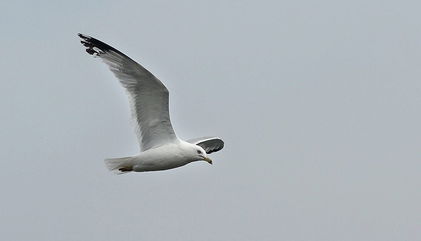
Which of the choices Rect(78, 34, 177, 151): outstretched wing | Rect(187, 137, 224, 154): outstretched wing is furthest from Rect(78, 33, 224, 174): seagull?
Rect(187, 137, 224, 154): outstretched wing

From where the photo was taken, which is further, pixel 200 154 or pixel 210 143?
pixel 210 143

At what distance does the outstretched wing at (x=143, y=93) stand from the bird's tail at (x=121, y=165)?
55 centimetres

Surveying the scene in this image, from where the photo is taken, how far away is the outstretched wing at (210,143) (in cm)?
4378

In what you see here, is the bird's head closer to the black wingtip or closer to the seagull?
the seagull

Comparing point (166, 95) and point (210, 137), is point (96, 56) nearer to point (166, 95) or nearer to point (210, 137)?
point (166, 95)

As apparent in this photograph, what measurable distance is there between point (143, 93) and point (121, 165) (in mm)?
1347

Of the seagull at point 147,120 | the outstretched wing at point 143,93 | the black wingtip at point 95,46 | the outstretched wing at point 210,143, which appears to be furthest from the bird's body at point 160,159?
the outstretched wing at point 210,143

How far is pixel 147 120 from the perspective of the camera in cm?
4112

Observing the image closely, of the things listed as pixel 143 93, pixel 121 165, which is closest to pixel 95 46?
pixel 143 93

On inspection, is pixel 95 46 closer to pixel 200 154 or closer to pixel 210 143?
pixel 200 154

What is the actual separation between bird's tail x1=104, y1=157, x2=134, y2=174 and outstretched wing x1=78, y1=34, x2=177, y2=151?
1.81ft

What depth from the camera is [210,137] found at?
44.1 metres

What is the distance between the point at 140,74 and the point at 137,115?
0.97 meters

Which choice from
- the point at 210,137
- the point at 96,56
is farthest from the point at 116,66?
the point at 210,137
